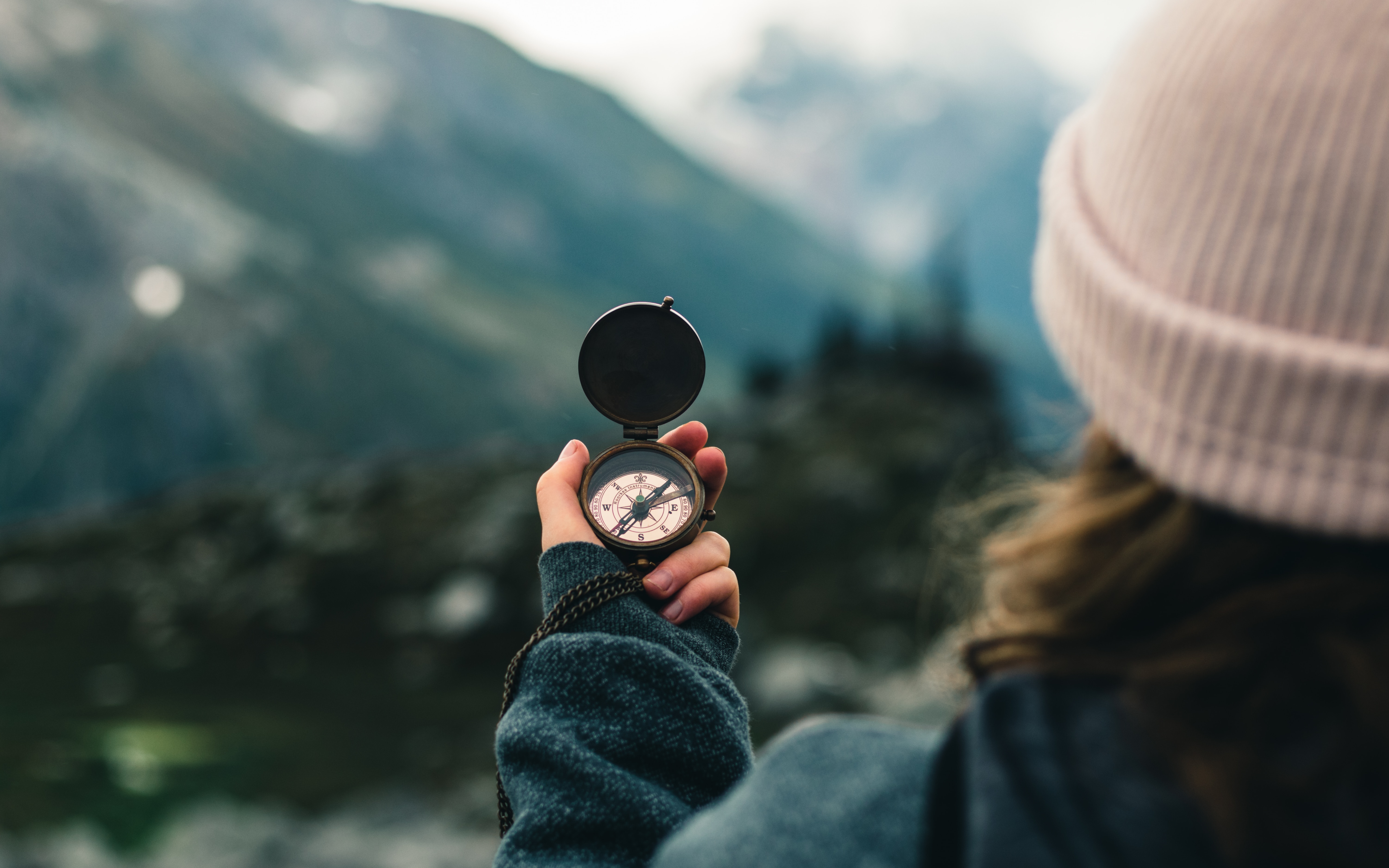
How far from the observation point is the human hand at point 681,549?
162 cm

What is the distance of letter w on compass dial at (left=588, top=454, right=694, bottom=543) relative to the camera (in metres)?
1.75

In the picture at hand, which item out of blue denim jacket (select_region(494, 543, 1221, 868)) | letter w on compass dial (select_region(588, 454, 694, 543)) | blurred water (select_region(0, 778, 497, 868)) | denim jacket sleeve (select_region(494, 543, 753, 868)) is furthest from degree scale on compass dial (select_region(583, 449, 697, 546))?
blurred water (select_region(0, 778, 497, 868))

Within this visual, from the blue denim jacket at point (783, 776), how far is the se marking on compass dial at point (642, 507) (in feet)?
0.47

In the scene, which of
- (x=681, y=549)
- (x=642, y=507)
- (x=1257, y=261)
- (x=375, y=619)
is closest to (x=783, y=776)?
(x=1257, y=261)

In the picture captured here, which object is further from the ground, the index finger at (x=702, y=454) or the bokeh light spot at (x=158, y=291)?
the index finger at (x=702, y=454)

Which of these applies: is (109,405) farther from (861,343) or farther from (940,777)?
(940,777)

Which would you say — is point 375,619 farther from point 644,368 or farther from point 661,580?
point 661,580

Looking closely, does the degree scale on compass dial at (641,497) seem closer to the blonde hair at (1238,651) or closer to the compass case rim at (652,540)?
the compass case rim at (652,540)

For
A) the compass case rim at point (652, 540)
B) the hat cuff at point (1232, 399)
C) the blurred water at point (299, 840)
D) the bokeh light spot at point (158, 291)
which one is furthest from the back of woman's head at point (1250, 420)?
the bokeh light spot at point (158, 291)

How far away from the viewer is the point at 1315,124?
0.75 metres

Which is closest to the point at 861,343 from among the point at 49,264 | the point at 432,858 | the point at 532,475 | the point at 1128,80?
the point at 532,475

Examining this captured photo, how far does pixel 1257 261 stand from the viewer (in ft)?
2.54

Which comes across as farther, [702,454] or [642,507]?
[702,454]

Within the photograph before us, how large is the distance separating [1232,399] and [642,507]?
118 centimetres
